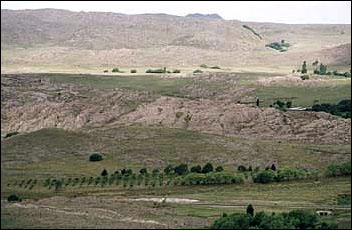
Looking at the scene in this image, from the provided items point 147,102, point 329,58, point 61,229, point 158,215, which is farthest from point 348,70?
point 61,229

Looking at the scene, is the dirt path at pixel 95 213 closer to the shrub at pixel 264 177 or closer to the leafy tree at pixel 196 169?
the shrub at pixel 264 177

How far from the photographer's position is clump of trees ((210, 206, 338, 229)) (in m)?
31.4

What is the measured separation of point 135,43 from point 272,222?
137 m

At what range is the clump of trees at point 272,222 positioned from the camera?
31.4 metres

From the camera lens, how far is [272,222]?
3152 centimetres

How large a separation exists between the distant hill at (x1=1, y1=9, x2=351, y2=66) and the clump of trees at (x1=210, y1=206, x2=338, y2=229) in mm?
93061

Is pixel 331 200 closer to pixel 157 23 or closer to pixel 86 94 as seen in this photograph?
pixel 86 94

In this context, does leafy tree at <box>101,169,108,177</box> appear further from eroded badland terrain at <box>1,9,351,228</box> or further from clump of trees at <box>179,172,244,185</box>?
clump of trees at <box>179,172,244,185</box>

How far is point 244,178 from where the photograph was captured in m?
54.8

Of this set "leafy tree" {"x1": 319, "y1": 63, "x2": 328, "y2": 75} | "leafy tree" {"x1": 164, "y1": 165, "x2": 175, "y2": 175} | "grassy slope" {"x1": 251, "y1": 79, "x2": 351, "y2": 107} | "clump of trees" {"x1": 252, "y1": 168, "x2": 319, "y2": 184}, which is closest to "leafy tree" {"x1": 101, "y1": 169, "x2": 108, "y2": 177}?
"leafy tree" {"x1": 164, "y1": 165, "x2": 175, "y2": 175}

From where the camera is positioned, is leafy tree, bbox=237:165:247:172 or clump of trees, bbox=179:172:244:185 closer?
clump of trees, bbox=179:172:244:185

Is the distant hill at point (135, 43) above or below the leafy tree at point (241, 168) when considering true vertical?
above

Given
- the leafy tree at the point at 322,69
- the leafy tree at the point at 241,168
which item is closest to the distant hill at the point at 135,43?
the leafy tree at the point at 322,69

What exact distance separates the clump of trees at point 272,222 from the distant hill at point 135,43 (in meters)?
93.1
